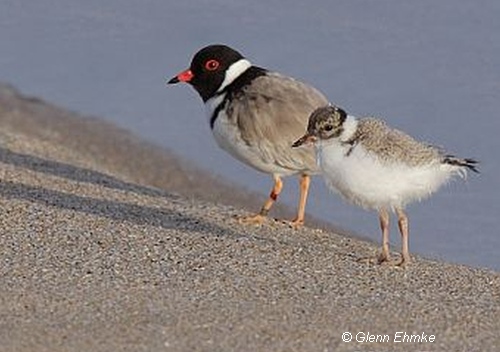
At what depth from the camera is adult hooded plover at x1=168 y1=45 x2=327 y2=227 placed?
7.96 metres

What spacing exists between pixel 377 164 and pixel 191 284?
0.97 m

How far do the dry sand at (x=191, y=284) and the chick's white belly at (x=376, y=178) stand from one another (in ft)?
1.17

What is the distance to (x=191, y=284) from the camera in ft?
21.1

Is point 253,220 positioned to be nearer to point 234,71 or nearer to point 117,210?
point 117,210

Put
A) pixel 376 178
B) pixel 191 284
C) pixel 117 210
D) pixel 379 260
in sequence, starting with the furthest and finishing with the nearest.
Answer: pixel 117 210, pixel 379 260, pixel 376 178, pixel 191 284

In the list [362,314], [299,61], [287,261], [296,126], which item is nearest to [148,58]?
[299,61]

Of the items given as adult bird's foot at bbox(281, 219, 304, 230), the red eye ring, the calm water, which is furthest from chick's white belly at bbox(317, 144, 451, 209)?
the calm water

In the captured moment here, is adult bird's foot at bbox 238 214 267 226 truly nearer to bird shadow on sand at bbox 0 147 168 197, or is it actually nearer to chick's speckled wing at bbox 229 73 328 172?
chick's speckled wing at bbox 229 73 328 172

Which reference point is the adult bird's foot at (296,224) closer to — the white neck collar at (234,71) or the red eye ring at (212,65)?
the white neck collar at (234,71)

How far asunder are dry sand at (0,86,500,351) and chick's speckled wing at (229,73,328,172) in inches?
15.6

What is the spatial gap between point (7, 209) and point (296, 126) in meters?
1.51

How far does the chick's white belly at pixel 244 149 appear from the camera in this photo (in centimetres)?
799
